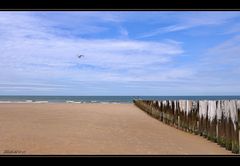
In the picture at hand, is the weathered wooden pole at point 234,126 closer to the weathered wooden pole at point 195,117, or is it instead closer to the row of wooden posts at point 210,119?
the row of wooden posts at point 210,119

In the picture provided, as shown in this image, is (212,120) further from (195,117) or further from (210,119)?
(195,117)

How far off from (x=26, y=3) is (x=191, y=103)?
10390mm

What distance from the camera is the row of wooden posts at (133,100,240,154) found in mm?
8883

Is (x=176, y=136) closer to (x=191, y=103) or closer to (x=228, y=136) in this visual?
(x=191, y=103)

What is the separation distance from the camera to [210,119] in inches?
431

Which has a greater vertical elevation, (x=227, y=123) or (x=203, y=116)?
(x=203, y=116)

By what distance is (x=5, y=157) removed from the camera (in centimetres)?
341

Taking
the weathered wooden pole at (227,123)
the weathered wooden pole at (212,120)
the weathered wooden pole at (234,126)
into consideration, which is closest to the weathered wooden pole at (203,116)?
the weathered wooden pole at (212,120)

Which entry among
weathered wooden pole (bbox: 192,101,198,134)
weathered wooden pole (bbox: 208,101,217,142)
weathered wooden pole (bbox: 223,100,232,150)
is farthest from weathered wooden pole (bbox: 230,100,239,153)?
weathered wooden pole (bbox: 192,101,198,134)

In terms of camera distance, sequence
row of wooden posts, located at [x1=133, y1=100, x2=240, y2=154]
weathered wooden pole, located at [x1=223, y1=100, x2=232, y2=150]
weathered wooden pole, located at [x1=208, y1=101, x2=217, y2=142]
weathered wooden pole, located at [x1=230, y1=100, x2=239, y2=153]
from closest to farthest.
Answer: weathered wooden pole, located at [x1=230, y1=100, x2=239, y2=153] < row of wooden posts, located at [x1=133, y1=100, x2=240, y2=154] < weathered wooden pole, located at [x1=223, y1=100, x2=232, y2=150] < weathered wooden pole, located at [x1=208, y1=101, x2=217, y2=142]

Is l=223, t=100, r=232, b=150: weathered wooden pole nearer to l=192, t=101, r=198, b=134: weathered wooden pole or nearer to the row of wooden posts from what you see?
the row of wooden posts

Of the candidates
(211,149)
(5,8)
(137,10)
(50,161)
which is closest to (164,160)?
(50,161)

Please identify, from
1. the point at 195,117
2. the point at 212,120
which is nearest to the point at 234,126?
the point at 212,120

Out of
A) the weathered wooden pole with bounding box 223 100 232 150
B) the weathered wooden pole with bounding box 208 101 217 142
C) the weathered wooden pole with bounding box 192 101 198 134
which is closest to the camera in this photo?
the weathered wooden pole with bounding box 223 100 232 150
